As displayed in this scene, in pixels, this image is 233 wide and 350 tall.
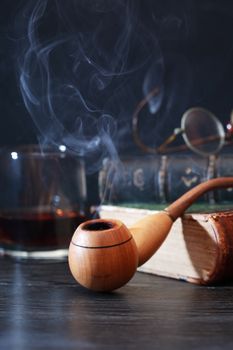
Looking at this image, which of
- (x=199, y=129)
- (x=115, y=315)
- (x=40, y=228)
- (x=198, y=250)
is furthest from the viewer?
(x=199, y=129)

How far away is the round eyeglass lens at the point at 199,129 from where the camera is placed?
137 cm

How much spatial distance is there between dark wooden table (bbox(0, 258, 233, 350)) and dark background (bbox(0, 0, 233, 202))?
1.42 ft

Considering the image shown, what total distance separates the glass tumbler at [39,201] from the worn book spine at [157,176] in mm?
84

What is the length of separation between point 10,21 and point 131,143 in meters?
0.47

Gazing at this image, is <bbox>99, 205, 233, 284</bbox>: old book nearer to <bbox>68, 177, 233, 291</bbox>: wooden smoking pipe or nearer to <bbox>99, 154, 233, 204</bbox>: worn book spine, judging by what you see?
<bbox>68, 177, 233, 291</bbox>: wooden smoking pipe

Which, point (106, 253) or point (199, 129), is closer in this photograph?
point (106, 253)

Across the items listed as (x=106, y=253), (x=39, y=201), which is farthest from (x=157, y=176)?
(x=106, y=253)

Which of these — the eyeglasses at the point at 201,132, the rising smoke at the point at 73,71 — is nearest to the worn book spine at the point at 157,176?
the rising smoke at the point at 73,71

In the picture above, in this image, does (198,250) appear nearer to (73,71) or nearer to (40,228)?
(40,228)

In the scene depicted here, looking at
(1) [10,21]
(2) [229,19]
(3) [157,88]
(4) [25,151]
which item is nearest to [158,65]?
(3) [157,88]

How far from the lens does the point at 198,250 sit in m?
0.85

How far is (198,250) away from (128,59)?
76 cm

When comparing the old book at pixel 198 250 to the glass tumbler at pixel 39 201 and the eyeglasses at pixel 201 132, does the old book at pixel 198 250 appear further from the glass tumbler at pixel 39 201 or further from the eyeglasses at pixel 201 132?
the eyeglasses at pixel 201 132

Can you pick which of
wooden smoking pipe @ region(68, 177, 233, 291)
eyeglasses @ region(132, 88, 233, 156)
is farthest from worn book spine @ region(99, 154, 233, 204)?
wooden smoking pipe @ region(68, 177, 233, 291)
